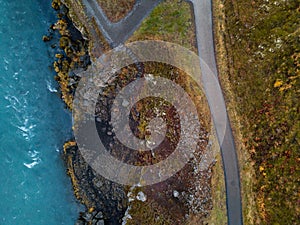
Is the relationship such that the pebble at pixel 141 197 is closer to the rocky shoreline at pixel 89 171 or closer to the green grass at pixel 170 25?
the rocky shoreline at pixel 89 171

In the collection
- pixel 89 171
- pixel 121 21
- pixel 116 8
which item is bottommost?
pixel 89 171

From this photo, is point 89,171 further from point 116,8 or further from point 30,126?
point 116,8

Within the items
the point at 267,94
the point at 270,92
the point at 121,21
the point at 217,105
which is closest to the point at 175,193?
the point at 217,105

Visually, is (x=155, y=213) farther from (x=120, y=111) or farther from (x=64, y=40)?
(x=64, y=40)

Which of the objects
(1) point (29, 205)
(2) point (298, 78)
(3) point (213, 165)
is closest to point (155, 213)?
(3) point (213, 165)

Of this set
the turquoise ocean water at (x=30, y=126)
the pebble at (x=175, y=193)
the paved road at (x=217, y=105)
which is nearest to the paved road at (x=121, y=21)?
the paved road at (x=217, y=105)

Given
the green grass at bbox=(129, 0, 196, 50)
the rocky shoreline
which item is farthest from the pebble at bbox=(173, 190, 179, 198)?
the green grass at bbox=(129, 0, 196, 50)

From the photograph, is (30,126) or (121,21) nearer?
(121,21)
